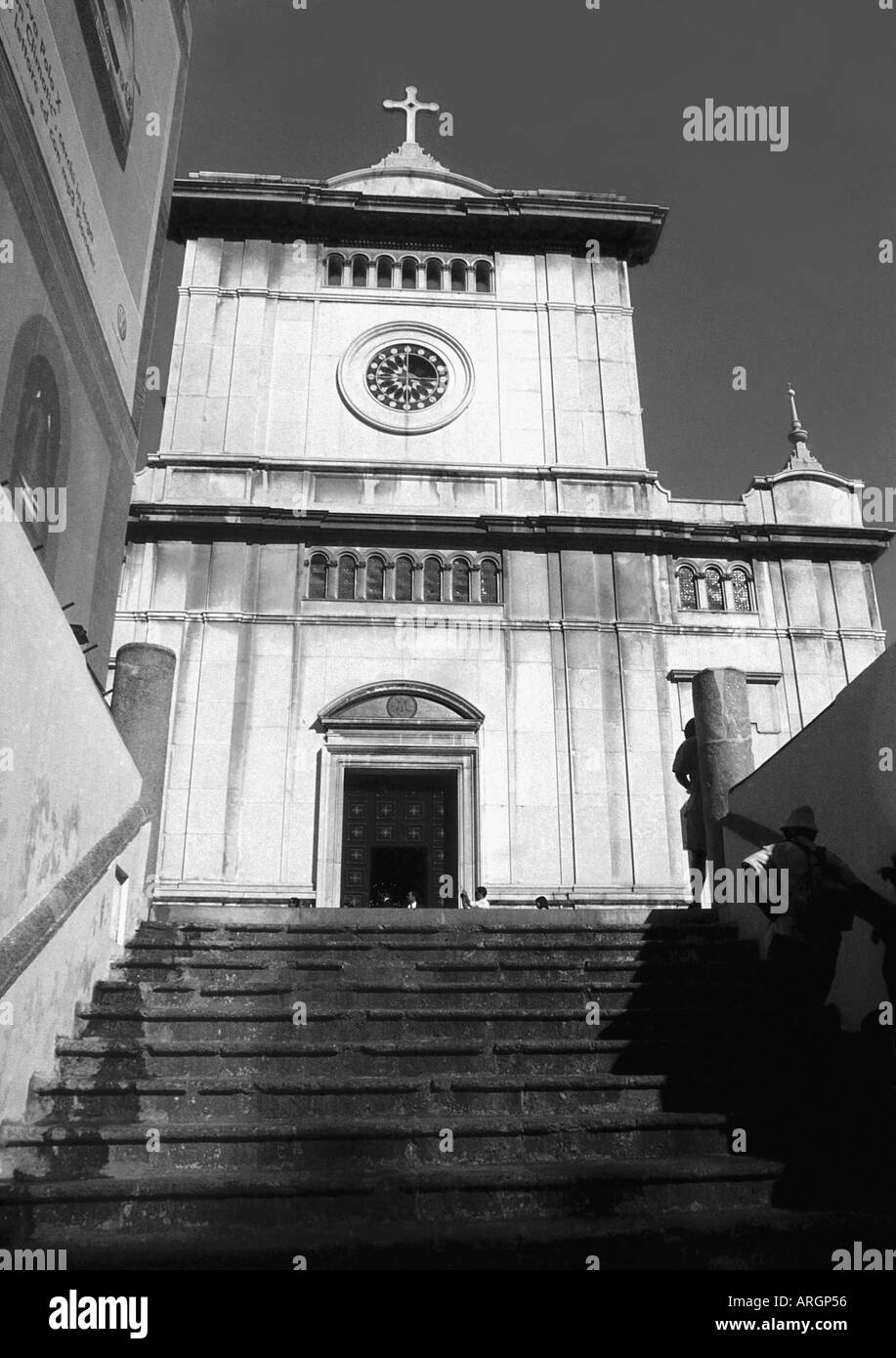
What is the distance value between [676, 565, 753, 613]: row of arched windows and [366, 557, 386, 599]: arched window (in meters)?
6.37

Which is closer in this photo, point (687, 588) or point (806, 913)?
point (806, 913)

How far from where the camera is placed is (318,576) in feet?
68.5

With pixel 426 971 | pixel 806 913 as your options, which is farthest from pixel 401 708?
pixel 806 913

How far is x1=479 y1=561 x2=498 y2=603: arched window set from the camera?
2082cm

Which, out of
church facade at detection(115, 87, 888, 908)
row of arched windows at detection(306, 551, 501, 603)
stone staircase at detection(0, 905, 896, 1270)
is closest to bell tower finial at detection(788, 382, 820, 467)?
church facade at detection(115, 87, 888, 908)

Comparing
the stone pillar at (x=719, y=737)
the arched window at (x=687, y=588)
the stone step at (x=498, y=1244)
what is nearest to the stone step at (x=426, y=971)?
the stone pillar at (x=719, y=737)

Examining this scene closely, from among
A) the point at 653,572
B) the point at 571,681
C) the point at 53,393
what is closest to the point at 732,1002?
the point at 53,393

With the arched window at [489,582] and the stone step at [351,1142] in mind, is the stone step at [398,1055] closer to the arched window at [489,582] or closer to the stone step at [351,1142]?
the stone step at [351,1142]

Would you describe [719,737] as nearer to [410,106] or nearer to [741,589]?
[741,589]

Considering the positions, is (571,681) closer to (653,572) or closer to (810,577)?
(653,572)

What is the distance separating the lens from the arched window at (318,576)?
20.7 meters

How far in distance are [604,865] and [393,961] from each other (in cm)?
999

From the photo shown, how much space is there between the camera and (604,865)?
60.6 feet

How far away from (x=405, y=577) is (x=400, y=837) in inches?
216
